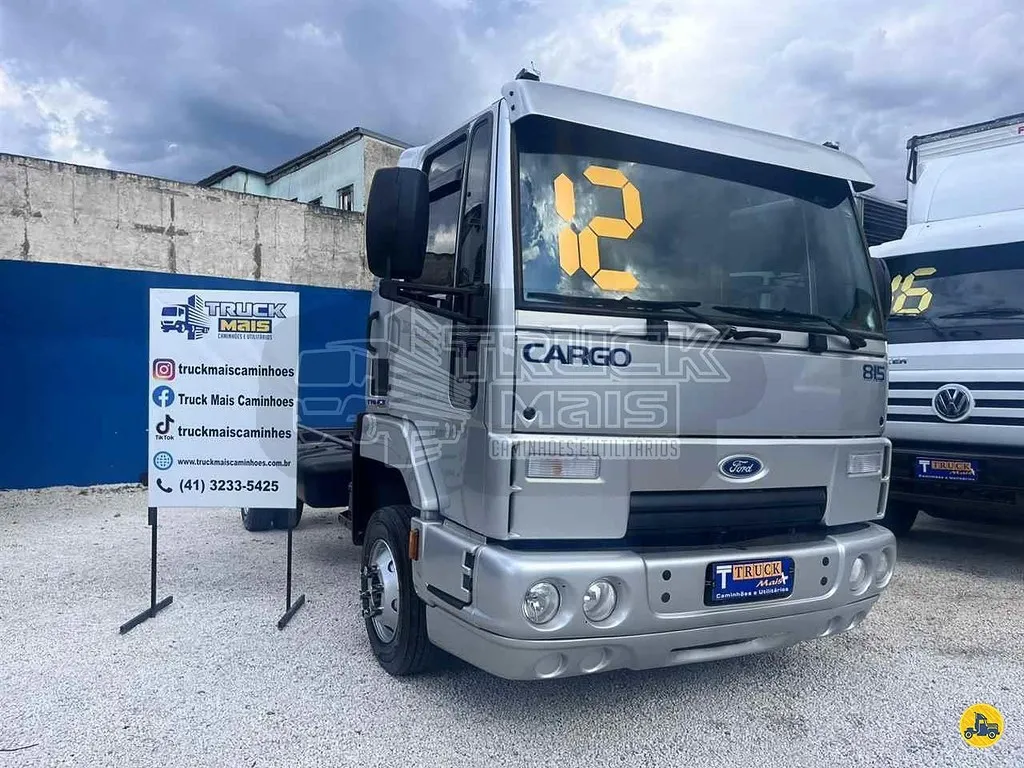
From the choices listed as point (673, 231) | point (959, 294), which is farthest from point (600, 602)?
point (959, 294)

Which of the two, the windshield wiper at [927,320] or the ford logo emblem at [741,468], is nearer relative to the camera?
the ford logo emblem at [741,468]

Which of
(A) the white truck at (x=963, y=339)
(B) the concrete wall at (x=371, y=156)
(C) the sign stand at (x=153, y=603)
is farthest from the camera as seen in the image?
(B) the concrete wall at (x=371, y=156)

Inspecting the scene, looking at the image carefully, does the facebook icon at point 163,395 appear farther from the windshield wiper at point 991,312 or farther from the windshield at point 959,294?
the windshield wiper at point 991,312

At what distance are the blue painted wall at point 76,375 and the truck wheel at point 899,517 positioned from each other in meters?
5.06

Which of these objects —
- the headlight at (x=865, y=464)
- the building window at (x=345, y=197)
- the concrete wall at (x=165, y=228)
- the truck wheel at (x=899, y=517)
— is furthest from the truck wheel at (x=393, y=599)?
the building window at (x=345, y=197)

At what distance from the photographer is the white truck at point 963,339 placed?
5.47 m

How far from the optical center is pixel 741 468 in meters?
3.21

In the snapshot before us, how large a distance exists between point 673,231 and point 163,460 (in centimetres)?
334

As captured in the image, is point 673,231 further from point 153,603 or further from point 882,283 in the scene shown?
point 153,603

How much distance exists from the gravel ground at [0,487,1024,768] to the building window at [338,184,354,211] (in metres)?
16.8

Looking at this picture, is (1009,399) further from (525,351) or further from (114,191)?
(114,191)

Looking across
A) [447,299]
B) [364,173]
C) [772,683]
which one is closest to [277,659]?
[447,299]

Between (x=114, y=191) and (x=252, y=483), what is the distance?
8.16 m

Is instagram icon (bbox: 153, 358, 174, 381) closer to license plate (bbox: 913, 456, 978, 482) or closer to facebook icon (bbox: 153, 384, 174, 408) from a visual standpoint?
facebook icon (bbox: 153, 384, 174, 408)
